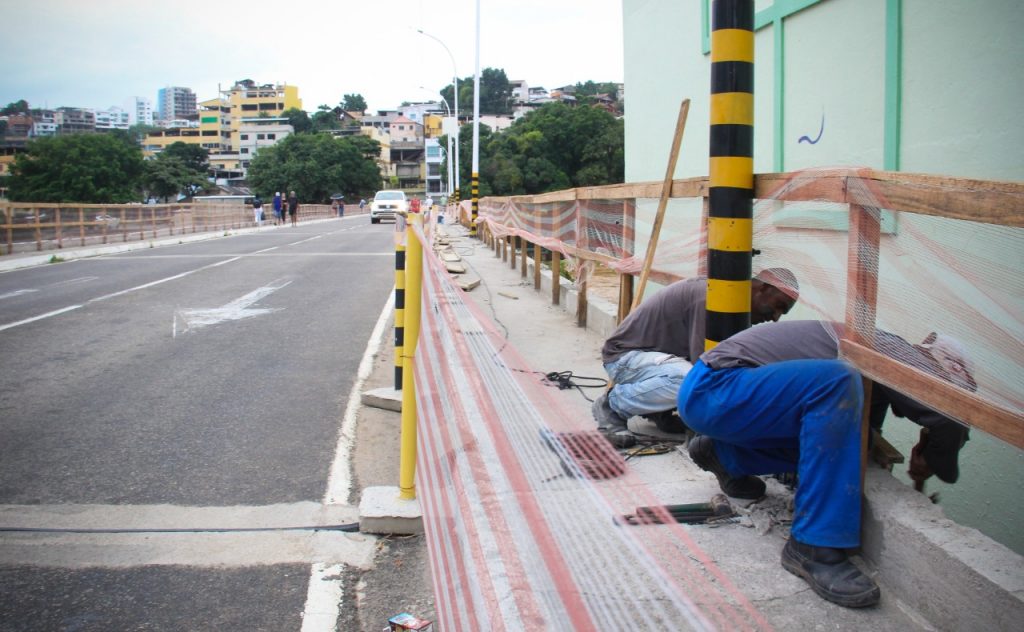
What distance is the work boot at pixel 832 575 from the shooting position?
8.75ft

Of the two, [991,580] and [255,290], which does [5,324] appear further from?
[991,580]

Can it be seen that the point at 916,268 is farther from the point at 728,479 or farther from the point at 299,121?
the point at 299,121

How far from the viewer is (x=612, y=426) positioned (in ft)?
15.0

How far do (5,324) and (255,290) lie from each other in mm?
3621

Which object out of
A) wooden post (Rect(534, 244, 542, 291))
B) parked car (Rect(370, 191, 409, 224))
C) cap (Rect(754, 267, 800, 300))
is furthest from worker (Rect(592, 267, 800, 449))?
parked car (Rect(370, 191, 409, 224))

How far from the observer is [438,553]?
265 centimetres

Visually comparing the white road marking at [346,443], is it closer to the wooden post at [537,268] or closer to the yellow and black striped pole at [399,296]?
the yellow and black striped pole at [399,296]

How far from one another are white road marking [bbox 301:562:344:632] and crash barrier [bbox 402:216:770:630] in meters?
0.51

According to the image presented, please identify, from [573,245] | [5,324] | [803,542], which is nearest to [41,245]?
[5,324]

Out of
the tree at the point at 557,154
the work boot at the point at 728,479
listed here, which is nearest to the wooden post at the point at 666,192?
the work boot at the point at 728,479

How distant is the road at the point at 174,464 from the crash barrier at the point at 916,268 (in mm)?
2311

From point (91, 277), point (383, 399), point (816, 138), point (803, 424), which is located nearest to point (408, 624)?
point (803, 424)

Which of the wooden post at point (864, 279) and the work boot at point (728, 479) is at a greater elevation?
the wooden post at point (864, 279)

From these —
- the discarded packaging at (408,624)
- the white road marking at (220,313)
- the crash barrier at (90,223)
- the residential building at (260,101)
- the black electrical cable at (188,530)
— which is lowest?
the discarded packaging at (408,624)
